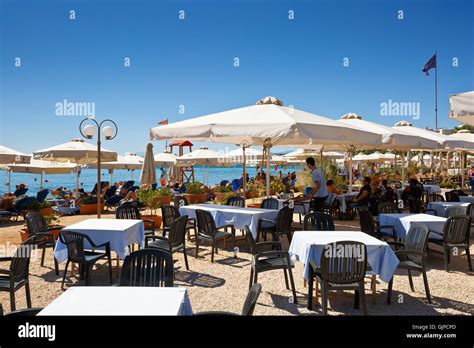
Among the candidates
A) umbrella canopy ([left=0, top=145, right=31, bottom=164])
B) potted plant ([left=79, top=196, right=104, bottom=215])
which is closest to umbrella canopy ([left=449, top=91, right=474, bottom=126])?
umbrella canopy ([left=0, top=145, right=31, bottom=164])

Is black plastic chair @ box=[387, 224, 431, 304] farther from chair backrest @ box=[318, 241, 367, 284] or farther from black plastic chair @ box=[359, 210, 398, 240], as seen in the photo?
black plastic chair @ box=[359, 210, 398, 240]

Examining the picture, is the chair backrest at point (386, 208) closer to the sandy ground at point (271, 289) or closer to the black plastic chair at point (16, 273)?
the sandy ground at point (271, 289)

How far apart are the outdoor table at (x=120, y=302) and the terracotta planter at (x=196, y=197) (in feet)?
40.1

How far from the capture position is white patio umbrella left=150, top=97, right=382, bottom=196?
6.43m

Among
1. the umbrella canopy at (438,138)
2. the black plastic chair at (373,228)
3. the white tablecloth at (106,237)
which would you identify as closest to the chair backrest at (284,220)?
the black plastic chair at (373,228)

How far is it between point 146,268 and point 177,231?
90.3 inches

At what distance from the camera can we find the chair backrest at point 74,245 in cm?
515

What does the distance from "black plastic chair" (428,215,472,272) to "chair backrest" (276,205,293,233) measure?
7.76 ft

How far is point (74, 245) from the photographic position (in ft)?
17.2

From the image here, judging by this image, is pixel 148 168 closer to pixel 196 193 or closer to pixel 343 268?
pixel 196 193

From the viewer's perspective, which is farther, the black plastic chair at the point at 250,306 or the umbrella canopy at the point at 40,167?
the umbrella canopy at the point at 40,167

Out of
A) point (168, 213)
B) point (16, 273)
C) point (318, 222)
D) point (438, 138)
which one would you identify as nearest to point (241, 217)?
point (168, 213)

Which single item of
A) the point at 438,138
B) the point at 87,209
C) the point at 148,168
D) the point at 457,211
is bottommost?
the point at 87,209
